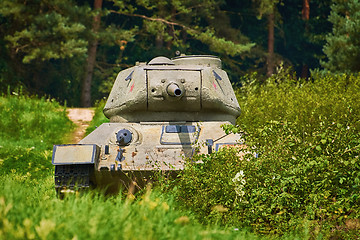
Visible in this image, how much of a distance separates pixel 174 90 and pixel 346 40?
11.7 meters

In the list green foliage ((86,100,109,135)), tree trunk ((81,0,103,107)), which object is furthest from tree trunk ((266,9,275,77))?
green foliage ((86,100,109,135))

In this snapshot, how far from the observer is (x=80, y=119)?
16844 mm

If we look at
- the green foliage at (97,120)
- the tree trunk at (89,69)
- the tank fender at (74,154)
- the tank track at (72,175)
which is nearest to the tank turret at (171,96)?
the tank fender at (74,154)

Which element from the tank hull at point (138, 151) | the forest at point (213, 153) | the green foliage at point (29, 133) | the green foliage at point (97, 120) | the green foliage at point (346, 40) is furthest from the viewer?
the green foliage at point (346, 40)

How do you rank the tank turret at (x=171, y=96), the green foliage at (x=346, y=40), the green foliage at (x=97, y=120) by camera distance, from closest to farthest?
the tank turret at (x=171, y=96) → the green foliage at (x=97, y=120) → the green foliage at (x=346, y=40)

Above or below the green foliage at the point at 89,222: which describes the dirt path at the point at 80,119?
below

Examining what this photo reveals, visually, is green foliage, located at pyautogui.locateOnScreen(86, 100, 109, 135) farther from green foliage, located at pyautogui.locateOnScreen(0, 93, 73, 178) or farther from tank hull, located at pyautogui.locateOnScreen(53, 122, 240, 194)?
tank hull, located at pyautogui.locateOnScreen(53, 122, 240, 194)

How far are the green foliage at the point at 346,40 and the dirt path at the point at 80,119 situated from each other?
889 cm

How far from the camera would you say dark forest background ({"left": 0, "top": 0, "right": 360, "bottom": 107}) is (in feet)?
62.9

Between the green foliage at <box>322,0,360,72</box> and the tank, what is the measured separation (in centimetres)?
927

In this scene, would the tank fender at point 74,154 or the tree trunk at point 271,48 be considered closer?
the tank fender at point 74,154

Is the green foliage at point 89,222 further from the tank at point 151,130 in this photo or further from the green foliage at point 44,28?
the green foliage at point 44,28

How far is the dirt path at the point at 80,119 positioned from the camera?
48.6ft

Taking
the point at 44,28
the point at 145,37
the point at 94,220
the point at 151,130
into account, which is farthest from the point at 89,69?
the point at 94,220
